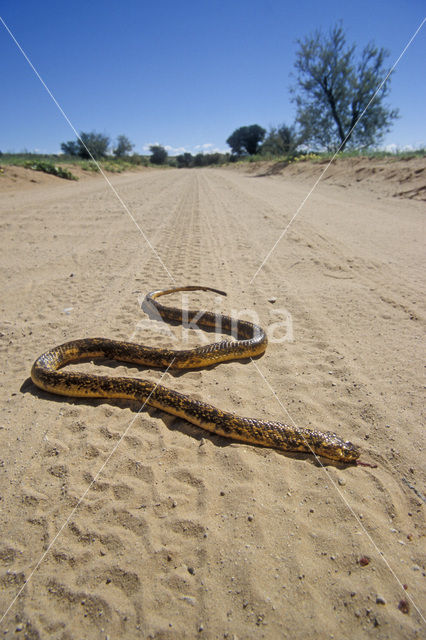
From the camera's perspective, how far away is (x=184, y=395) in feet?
11.0

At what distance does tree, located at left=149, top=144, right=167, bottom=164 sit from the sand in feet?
327

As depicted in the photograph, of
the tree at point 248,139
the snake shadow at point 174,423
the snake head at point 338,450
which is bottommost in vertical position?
the snake shadow at point 174,423

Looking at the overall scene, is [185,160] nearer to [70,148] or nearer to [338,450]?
[70,148]

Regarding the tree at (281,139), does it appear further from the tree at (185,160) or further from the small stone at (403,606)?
the tree at (185,160)

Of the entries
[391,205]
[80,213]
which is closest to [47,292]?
[80,213]

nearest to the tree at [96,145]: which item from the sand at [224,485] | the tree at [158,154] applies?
the tree at [158,154]

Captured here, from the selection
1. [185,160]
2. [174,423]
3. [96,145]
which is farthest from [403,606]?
[185,160]

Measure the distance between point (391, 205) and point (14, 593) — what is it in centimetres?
1504

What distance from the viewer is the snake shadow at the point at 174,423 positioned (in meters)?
2.99

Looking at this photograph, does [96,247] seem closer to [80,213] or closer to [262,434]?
[80,213]

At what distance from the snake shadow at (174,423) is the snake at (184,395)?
0.04 metres

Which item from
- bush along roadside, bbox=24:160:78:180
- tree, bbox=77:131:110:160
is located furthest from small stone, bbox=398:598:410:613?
tree, bbox=77:131:110:160

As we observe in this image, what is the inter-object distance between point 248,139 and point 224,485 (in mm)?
100456

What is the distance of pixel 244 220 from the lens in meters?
11.9
